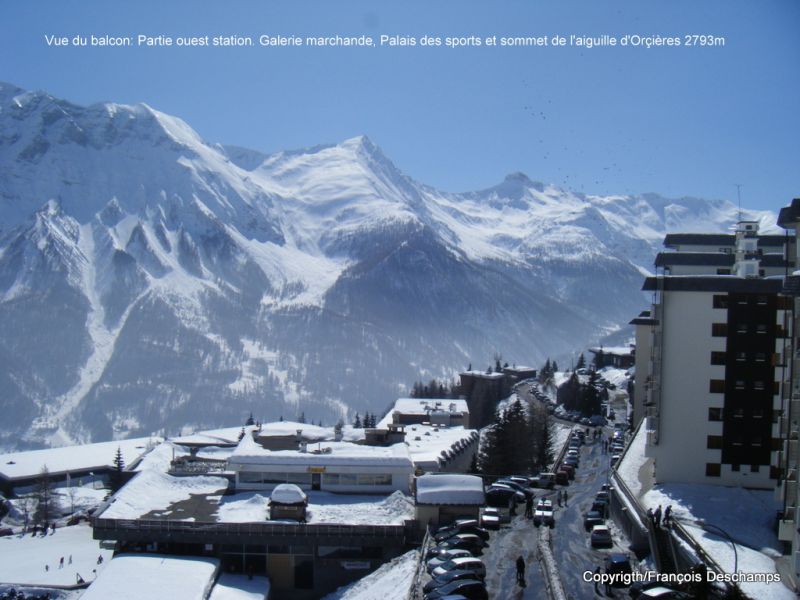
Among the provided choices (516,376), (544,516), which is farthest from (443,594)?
(516,376)

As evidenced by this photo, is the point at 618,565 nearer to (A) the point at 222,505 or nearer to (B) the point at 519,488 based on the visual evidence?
(B) the point at 519,488

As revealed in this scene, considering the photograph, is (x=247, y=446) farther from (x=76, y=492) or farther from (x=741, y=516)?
(x=76, y=492)

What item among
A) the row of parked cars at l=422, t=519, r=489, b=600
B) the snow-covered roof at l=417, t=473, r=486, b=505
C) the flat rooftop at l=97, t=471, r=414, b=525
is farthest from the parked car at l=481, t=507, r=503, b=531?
the flat rooftop at l=97, t=471, r=414, b=525

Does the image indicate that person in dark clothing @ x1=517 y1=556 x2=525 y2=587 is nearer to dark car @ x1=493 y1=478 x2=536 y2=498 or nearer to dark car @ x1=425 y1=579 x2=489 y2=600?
dark car @ x1=425 y1=579 x2=489 y2=600

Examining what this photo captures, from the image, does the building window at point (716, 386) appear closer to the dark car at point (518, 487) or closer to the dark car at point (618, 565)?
the dark car at point (618, 565)

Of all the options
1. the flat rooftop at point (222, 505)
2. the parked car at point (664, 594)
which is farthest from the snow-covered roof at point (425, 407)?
the parked car at point (664, 594)

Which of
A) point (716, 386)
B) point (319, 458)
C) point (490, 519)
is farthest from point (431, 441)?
point (716, 386)
